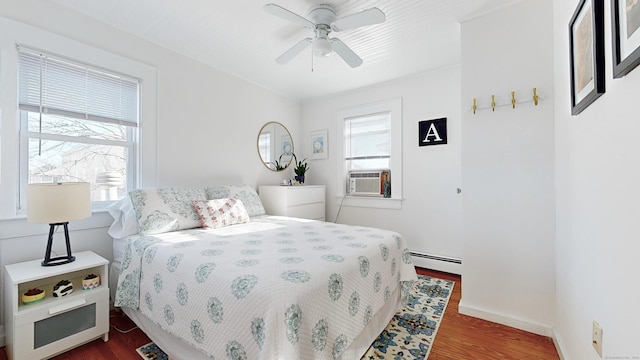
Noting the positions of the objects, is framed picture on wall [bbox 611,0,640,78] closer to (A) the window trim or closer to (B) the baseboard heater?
(B) the baseboard heater

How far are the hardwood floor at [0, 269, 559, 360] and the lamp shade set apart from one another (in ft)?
2.86

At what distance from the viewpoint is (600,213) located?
108 centimetres

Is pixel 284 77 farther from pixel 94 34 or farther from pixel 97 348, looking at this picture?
pixel 97 348

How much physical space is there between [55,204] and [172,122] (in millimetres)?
1303

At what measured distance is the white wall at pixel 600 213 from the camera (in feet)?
2.79

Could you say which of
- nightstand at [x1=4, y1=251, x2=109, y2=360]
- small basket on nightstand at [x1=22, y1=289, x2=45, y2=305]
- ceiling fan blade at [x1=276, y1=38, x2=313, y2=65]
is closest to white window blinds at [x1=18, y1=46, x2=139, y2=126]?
nightstand at [x1=4, y1=251, x2=109, y2=360]

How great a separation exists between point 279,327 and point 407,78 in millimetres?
3337

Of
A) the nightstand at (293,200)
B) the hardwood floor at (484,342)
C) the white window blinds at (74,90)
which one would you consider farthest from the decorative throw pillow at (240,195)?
the hardwood floor at (484,342)

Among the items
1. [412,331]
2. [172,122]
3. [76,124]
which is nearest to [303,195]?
[172,122]

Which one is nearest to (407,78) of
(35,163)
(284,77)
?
(284,77)

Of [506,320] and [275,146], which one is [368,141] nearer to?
[275,146]

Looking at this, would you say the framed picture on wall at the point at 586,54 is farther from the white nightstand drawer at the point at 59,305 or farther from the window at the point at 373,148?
the white nightstand drawer at the point at 59,305

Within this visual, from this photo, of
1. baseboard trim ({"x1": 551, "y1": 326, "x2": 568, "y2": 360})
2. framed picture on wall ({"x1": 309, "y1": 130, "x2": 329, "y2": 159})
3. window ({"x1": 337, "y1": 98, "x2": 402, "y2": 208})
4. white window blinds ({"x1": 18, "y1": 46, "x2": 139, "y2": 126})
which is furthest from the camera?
framed picture on wall ({"x1": 309, "y1": 130, "x2": 329, "y2": 159})

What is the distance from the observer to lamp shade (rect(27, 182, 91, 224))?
1.61 m
